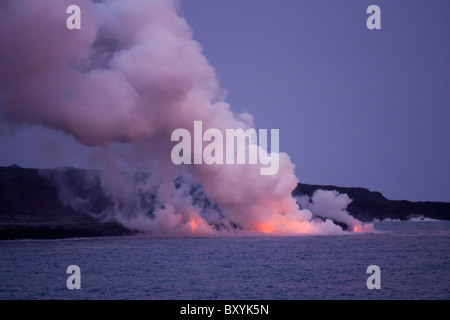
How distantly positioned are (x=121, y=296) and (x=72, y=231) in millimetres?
109771

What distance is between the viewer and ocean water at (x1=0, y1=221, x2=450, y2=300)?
58938 mm

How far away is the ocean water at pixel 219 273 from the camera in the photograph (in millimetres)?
58938

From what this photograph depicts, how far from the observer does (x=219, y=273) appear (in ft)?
252

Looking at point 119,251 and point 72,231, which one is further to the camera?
point 72,231
